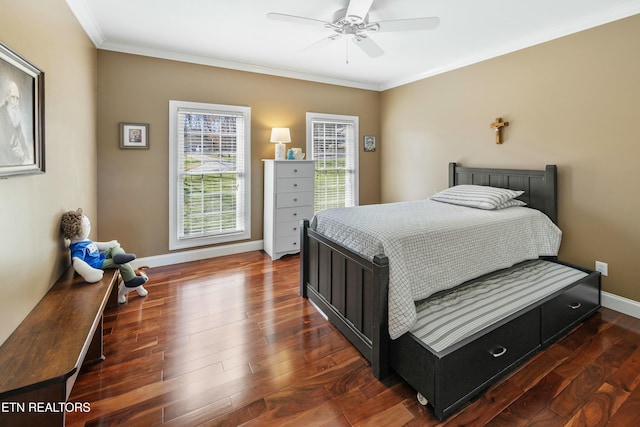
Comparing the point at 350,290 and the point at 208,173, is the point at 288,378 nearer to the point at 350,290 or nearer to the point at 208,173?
the point at 350,290

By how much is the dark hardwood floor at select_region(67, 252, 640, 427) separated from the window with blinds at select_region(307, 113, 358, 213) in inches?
101

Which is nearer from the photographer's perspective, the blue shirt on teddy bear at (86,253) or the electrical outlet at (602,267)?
the blue shirt on teddy bear at (86,253)

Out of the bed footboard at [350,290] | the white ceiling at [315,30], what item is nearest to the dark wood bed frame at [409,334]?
the bed footboard at [350,290]

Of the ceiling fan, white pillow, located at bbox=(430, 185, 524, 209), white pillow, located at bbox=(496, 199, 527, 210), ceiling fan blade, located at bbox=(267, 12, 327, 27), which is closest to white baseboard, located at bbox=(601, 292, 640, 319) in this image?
white pillow, located at bbox=(496, 199, 527, 210)

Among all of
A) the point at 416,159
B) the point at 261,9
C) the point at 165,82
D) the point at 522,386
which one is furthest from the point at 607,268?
the point at 165,82

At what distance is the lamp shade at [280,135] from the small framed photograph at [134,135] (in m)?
1.49

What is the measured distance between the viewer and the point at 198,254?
4.05 metres

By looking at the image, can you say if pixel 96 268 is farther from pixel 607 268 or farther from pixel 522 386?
pixel 607 268

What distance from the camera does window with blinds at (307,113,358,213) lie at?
15.8ft

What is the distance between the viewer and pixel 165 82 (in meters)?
3.69

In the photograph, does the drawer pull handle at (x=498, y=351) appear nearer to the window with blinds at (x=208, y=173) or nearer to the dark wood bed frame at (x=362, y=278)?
the dark wood bed frame at (x=362, y=278)

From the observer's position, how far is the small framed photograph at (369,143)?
5.22 m

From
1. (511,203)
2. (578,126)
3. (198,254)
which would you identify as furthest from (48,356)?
(578,126)

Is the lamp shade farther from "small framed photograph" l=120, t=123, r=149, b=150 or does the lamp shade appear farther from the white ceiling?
"small framed photograph" l=120, t=123, r=149, b=150
